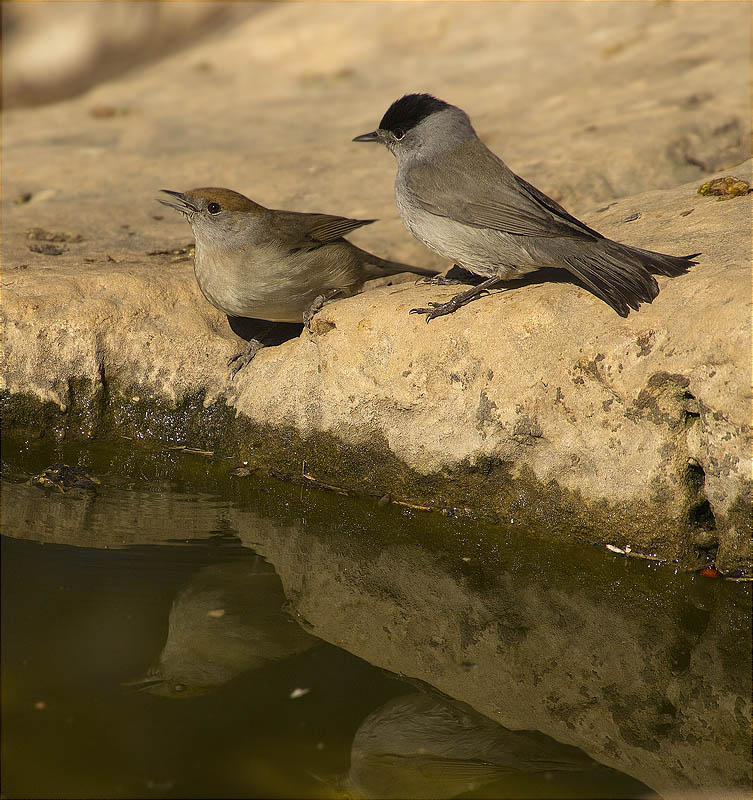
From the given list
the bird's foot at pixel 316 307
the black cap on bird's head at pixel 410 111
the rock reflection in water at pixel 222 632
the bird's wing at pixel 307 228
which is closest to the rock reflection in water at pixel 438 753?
the rock reflection in water at pixel 222 632

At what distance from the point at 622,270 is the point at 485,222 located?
80 centimetres

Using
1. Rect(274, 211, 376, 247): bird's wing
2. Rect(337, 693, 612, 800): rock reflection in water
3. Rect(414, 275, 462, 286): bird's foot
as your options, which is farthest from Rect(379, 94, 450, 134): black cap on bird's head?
Rect(337, 693, 612, 800): rock reflection in water

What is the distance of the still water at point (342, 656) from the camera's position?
302 centimetres

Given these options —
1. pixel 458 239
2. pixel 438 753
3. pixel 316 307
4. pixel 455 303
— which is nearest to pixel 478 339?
pixel 455 303

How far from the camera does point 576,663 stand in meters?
3.57

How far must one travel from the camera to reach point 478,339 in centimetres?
462

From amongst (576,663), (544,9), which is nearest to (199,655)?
(576,663)

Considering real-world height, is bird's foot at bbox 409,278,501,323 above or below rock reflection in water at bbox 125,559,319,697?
above

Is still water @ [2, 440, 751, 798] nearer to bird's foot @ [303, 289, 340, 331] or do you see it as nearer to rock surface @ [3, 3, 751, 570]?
rock surface @ [3, 3, 751, 570]

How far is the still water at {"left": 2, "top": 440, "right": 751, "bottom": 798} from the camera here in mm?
3020

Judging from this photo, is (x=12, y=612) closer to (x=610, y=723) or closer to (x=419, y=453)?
(x=419, y=453)

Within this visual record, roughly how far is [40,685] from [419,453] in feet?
7.09

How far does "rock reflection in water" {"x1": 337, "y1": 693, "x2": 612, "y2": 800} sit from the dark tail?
6.78 ft

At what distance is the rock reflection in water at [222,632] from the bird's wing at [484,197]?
2.17m
